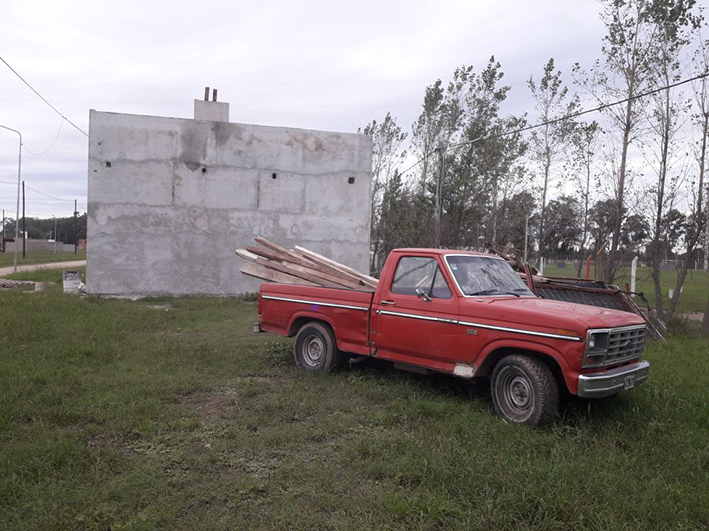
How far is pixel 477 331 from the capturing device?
5.88m

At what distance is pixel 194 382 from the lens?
7176 millimetres

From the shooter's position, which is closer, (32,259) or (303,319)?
(303,319)

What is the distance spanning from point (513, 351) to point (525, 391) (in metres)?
0.40

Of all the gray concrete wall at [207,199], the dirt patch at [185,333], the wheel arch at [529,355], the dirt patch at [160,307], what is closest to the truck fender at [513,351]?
the wheel arch at [529,355]

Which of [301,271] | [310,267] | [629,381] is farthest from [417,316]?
[310,267]

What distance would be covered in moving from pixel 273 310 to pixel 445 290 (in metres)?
2.98

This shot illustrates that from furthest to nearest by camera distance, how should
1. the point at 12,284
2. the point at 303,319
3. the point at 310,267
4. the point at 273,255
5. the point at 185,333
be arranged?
1. the point at 12,284
2. the point at 185,333
3. the point at 273,255
4. the point at 310,267
5. the point at 303,319

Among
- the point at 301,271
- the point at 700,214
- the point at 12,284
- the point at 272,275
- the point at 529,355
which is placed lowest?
the point at 12,284

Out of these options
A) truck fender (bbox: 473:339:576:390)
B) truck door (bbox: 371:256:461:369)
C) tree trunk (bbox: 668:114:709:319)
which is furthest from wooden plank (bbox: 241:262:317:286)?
tree trunk (bbox: 668:114:709:319)

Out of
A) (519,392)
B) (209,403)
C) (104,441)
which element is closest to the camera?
(104,441)

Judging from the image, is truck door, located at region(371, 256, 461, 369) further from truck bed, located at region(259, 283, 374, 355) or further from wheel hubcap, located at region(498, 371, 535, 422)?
wheel hubcap, located at region(498, 371, 535, 422)

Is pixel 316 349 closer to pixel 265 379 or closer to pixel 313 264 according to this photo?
pixel 265 379

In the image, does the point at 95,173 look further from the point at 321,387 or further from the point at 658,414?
the point at 658,414

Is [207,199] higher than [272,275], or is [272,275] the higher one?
[207,199]
